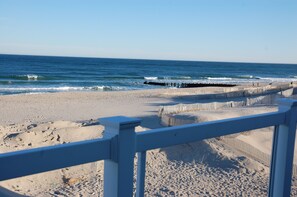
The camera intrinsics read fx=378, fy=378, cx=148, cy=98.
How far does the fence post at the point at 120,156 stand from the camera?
1.68 m

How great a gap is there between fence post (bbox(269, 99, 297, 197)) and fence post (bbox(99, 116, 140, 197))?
5.04 feet

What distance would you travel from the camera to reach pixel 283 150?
2877 millimetres

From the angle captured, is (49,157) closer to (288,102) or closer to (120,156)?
(120,156)

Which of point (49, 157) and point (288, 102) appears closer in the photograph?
point (49, 157)

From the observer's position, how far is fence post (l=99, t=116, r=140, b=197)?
66.2 inches

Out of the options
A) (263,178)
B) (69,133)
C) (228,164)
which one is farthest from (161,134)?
(69,133)

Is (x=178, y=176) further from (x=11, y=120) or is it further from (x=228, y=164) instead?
(x=11, y=120)

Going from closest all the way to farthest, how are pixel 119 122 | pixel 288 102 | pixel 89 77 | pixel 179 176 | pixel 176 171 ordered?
pixel 119 122, pixel 288 102, pixel 179 176, pixel 176 171, pixel 89 77

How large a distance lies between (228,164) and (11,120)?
34.5 feet

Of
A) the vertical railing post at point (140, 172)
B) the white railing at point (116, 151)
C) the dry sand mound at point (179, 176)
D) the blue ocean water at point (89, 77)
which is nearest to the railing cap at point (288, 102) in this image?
the white railing at point (116, 151)

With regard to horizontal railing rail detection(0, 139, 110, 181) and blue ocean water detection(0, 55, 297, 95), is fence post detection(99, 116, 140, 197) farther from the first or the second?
blue ocean water detection(0, 55, 297, 95)

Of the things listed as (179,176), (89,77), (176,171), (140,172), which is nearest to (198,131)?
(140,172)

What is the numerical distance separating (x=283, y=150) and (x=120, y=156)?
1.65m

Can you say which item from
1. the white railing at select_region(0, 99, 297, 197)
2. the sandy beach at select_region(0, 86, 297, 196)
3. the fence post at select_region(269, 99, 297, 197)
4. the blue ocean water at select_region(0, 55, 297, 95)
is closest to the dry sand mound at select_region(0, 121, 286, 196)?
the sandy beach at select_region(0, 86, 297, 196)
